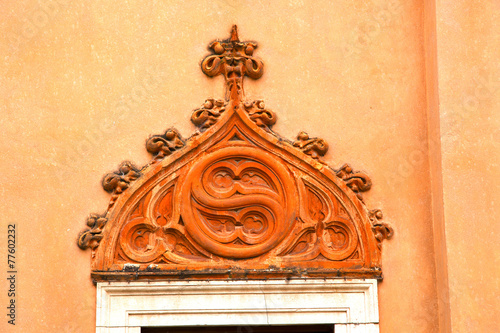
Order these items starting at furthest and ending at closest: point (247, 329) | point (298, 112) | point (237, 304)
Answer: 1. point (298, 112)
2. point (247, 329)
3. point (237, 304)

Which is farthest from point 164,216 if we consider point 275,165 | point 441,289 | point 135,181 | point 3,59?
point 441,289

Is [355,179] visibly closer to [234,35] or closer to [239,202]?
[239,202]

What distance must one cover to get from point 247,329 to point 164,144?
1271 millimetres

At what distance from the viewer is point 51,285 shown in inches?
184

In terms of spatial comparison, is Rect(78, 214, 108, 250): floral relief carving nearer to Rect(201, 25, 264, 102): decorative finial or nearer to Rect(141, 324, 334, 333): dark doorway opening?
Rect(141, 324, 334, 333): dark doorway opening

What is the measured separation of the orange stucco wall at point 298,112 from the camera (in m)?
4.68

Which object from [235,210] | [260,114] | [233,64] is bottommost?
[235,210]

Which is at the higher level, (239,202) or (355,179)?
(355,179)

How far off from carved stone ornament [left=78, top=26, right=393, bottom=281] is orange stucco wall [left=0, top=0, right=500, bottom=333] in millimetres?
106

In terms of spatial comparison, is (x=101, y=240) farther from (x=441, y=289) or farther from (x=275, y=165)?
(x=441, y=289)

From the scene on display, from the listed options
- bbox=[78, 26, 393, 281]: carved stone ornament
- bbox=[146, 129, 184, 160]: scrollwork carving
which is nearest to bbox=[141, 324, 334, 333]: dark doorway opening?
bbox=[78, 26, 393, 281]: carved stone ornament

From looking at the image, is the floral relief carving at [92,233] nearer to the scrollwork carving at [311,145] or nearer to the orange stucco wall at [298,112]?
the orange stucco wall at [298,112]

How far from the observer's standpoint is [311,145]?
4.94 m

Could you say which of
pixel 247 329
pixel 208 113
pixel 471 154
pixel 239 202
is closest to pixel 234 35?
pixel 208 113
